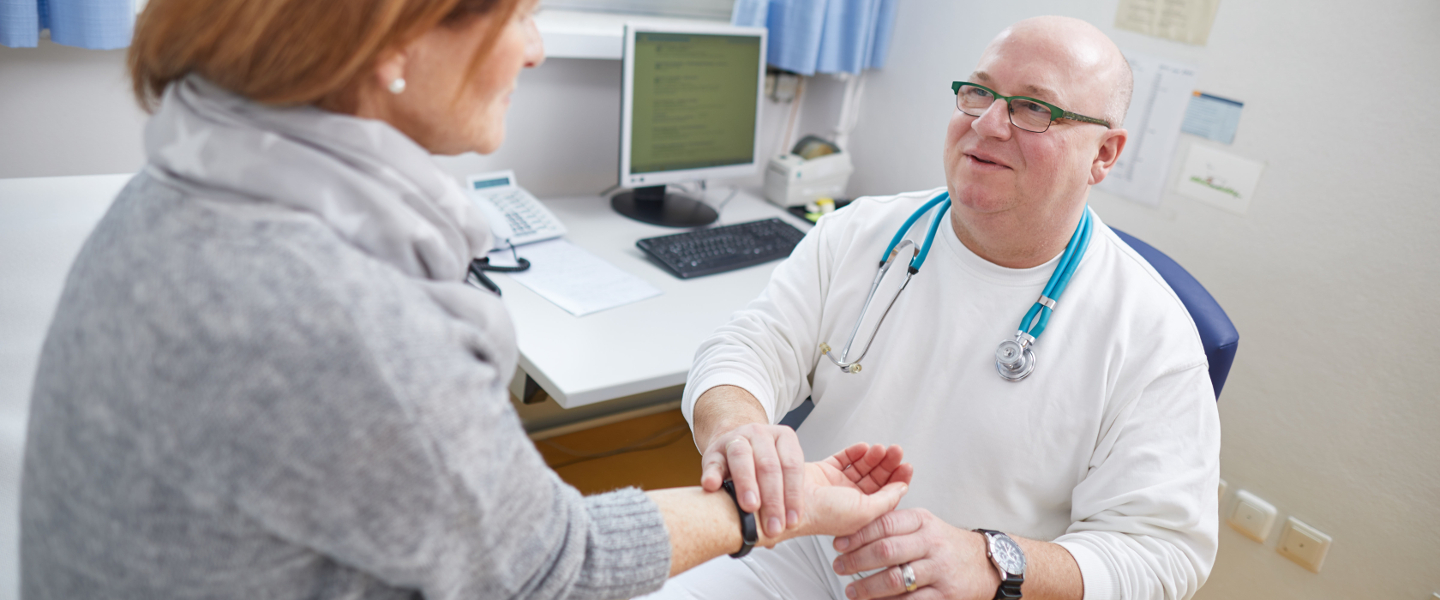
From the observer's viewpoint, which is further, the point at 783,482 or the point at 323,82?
the point at 783,482

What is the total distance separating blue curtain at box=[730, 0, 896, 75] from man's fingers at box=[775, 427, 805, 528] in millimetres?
1483

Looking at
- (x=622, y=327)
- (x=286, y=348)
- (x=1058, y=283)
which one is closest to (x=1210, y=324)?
(x=1058, y=283)

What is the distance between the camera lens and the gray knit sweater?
1.99ft

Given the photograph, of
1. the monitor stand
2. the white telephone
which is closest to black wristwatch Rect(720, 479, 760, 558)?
the white telephone

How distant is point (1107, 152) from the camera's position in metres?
1.34

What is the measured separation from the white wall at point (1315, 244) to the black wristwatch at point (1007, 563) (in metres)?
1.01

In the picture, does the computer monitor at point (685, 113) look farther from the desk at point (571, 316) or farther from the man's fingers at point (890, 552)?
the man's fingers at point (890, 552)

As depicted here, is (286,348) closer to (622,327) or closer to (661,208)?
(622,327)

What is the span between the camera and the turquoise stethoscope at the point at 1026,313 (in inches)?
50.9

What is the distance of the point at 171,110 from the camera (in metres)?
0.70

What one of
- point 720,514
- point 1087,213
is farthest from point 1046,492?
point 720,514

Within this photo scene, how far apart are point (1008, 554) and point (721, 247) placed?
1111 mm

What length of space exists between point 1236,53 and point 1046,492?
1.10 metres

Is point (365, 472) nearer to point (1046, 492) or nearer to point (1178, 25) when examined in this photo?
point (1046, 492)
